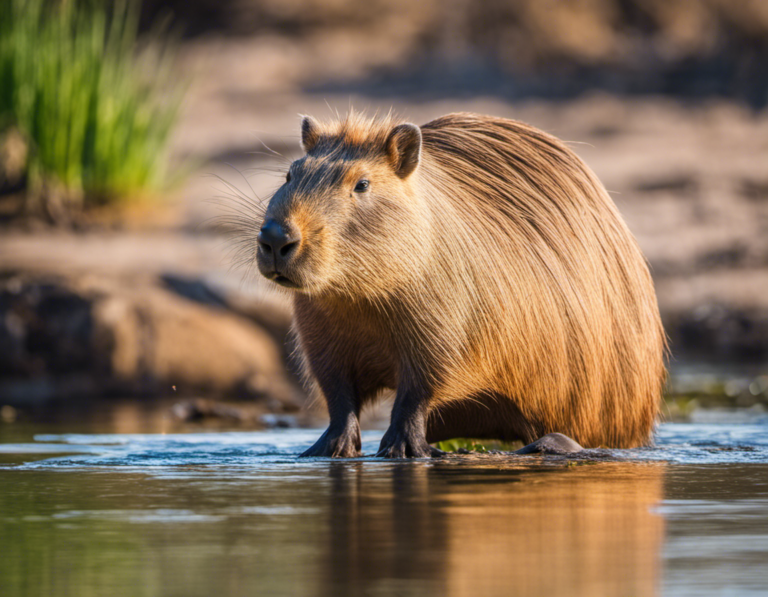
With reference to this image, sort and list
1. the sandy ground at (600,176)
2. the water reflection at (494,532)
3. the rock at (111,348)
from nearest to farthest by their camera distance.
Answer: the water reflection at (494,532)
the rock at (111,348)
the sandy ground at (600,176)

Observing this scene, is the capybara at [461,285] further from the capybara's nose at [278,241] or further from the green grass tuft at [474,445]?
the green grass tuft at [474,445]

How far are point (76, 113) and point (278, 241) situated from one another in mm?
7340

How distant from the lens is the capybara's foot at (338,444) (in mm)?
4824

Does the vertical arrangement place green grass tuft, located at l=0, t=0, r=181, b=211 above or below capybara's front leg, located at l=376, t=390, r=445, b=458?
above

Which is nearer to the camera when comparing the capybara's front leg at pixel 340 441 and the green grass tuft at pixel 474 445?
the capybara's front leg at pixel 340 441

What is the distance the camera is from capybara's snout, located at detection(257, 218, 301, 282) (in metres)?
4.43

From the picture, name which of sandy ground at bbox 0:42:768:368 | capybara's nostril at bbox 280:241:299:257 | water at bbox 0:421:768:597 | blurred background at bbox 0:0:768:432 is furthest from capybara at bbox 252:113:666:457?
sandy ground at bbox 0:42:768:368

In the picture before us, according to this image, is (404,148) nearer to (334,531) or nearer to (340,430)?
(340,430)

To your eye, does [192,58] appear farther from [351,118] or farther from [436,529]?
[436,529]

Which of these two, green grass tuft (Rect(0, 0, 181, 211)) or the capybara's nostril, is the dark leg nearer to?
the capybara's nostril

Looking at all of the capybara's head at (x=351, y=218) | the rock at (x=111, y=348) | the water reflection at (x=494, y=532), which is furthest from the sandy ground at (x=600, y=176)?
the water reflection at (x=494, y=532)

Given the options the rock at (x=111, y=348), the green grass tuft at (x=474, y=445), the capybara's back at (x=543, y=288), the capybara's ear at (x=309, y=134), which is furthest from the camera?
the rock at (x=111, y=348)

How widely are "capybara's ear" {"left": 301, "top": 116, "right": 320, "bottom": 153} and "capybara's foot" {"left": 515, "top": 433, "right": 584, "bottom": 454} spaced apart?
1436 mm

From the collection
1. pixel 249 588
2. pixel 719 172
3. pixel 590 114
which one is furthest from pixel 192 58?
pixel 249 588
